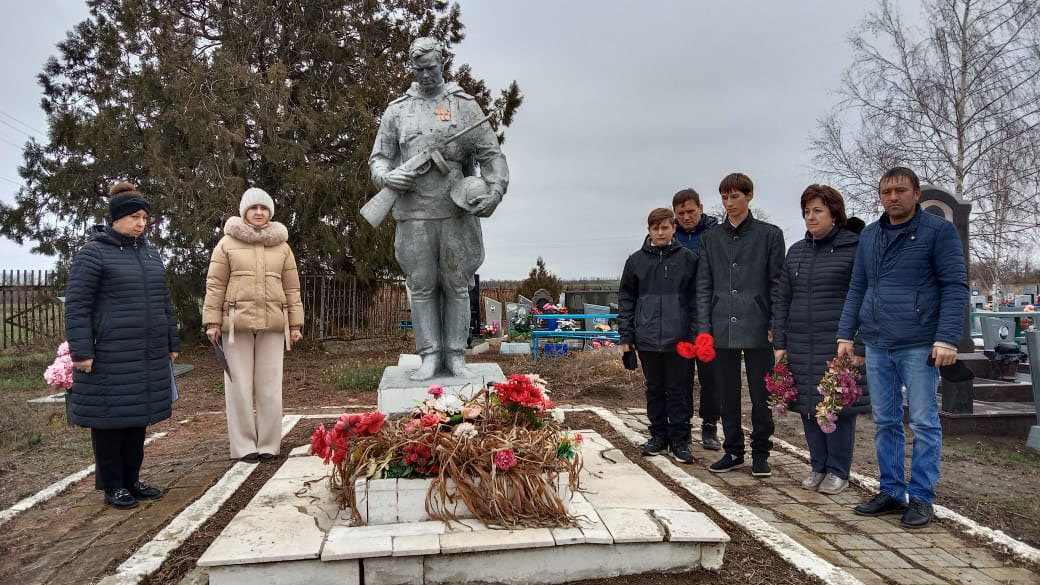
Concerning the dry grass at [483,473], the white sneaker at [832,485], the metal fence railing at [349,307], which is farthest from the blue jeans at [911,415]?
the metal fence railing at [349,307]

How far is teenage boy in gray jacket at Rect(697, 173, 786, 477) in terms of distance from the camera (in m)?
4.00

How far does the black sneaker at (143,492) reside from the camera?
3.71 m

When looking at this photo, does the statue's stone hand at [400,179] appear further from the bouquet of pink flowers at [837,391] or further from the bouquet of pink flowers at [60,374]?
the bouquet of pink flowers at [837,391]

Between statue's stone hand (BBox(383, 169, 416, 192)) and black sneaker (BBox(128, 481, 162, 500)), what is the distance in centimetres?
230

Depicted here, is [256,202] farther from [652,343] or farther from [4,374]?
[4,374]

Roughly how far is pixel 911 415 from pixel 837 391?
37 cm

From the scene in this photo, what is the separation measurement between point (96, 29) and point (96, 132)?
2890 millimetres

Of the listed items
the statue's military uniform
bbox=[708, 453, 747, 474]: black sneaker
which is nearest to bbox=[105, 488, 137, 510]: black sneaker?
the statue's military uniform

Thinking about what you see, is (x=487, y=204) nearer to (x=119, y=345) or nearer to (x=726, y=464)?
(x=119, y=345)

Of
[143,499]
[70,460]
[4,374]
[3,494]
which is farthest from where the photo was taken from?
[4,374]

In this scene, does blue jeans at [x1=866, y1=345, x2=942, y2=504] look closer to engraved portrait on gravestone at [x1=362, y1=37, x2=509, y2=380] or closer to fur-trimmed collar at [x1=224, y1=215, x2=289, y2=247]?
engraved portrait on gravestone at [x1=362, y1=37, x2=509, y2=380]

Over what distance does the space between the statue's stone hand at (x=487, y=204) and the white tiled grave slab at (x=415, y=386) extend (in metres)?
1.06

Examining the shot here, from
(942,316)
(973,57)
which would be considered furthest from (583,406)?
(973,57)

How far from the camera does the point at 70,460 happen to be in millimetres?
4754
